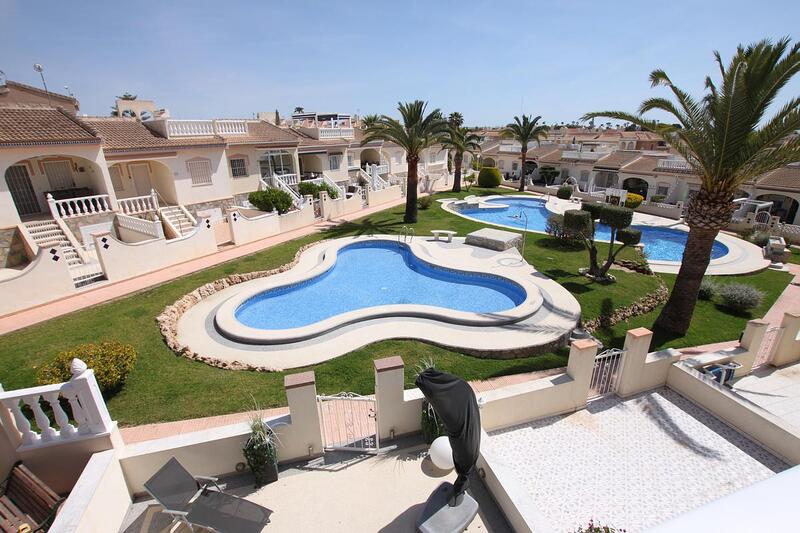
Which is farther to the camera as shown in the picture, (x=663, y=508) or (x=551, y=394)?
(x=551, y=394)

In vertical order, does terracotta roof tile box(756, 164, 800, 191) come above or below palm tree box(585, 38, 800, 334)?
below

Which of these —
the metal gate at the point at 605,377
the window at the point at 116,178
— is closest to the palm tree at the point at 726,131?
the metal gate at the point at 605,377

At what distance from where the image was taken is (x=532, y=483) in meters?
6.62

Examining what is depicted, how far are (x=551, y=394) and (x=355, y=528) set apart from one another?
4.71 metres

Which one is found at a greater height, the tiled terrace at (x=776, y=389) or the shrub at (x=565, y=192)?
the shrub at (x=565, y=192)

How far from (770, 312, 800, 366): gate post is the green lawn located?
78.0 inches

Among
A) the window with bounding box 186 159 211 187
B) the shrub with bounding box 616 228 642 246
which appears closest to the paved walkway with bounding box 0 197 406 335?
the window with bounding box 186 159 211 187

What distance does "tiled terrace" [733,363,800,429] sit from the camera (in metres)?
8.66

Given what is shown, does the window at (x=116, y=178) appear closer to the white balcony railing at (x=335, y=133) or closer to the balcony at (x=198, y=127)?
the balcony at (x=198, y=127)

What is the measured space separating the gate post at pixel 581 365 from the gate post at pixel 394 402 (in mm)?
3469

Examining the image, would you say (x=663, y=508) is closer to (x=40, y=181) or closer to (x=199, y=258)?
(x=199, y=258)

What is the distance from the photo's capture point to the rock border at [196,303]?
10.6 m

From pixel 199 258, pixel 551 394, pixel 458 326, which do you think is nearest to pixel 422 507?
pixel 551 394

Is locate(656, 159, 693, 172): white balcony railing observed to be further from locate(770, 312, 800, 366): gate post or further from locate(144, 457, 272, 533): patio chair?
locate(144, 457, 272, 533): patio chair
